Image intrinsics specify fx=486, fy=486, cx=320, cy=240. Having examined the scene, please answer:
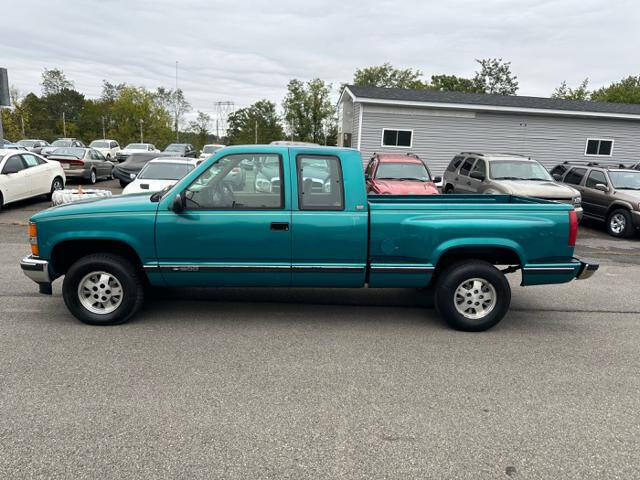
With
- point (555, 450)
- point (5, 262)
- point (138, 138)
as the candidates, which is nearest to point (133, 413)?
point (555, 450)

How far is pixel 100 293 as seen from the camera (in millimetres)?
4977

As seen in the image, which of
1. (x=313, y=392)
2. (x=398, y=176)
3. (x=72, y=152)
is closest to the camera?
(x=313, y=392)

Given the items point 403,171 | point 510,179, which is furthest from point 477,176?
point 403,171

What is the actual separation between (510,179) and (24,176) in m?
12.4

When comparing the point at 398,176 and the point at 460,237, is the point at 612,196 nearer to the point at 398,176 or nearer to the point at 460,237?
the point at 398,176

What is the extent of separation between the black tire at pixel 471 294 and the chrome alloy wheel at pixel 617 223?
839 centimetres

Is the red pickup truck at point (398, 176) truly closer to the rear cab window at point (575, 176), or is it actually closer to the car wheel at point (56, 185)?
the rear cab window at point (575, 176)

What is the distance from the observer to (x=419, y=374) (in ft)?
13.4

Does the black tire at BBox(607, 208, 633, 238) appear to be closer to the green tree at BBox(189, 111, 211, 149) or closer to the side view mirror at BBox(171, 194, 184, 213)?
the side view mirror at BBox(171, 194, 184, 213)

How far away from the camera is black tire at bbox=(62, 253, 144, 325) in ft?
16.0

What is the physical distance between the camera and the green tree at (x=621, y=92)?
61.9m

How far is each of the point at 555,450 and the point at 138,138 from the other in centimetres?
6539

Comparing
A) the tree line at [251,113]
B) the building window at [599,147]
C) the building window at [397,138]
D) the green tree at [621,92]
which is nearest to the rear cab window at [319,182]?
the building window at [397,138]

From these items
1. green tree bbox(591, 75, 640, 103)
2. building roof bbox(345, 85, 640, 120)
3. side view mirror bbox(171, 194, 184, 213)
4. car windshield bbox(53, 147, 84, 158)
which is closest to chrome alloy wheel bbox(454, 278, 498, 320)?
side view mirror bbox(171, 194, 184, 213)
